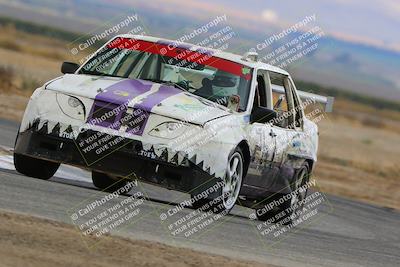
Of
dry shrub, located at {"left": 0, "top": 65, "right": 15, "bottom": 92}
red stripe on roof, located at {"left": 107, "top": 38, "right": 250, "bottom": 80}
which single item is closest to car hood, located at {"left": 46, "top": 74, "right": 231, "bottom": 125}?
red stripe on roof, located at {"left": 107, "top": 38, "right": 250, "bottom": 80}

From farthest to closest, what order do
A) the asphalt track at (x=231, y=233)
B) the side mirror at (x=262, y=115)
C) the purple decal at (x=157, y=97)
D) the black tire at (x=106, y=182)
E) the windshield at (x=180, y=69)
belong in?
the black tire at (x=106, y=182) → the windshield at (x=180, y=69) → the side mirror at (x=262, y=115) → the purple decal at (x=157, y=97) → the asphalt track at (x=231, y=233)

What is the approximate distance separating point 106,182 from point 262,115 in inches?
94.8

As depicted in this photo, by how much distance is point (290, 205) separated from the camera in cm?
1162

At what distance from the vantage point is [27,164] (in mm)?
10219

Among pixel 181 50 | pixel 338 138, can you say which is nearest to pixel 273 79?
pixel 181 50

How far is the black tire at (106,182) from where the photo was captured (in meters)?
11.8

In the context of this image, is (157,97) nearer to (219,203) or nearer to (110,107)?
(110,107)

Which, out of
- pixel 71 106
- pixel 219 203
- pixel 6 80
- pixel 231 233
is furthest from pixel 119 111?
pixel 6 80

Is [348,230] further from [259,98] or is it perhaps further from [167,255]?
[167,255]

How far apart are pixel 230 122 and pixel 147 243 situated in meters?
2.73

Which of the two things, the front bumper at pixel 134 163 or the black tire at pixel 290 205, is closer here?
the front bumper at pixel 134 163

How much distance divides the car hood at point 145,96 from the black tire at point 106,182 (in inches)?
70.9

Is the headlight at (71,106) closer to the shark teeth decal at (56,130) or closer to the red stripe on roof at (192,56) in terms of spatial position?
the shark teeth decal at (56,130)

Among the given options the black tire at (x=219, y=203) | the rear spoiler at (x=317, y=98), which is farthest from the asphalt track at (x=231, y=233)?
the rear spoiler at (x=317, y=98)
